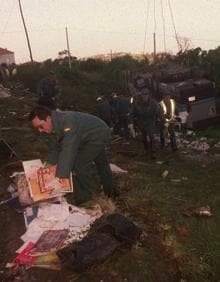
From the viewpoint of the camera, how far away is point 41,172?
5223mm

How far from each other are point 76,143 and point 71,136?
0.10 m

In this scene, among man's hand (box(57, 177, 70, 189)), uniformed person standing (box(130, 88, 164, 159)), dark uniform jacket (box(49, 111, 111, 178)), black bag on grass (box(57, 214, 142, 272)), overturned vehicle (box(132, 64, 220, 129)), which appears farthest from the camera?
overturned vehicle (box(132, 64, 220, 129))

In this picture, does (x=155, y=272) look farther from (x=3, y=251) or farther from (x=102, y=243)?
(x=3, y=251)

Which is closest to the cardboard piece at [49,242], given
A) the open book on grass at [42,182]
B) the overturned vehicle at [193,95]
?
the open book on grass at [42,182]

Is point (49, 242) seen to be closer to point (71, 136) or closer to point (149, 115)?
point (71, 136)

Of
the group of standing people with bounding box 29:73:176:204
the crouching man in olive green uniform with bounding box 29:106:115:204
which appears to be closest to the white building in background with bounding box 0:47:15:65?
the group of standing people with bounding box 29:73:176:204

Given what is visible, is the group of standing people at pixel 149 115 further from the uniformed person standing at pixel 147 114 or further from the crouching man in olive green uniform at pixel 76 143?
the crouching man in olive green uniform at pixel 76 143

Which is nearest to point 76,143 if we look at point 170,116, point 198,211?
point 198,211

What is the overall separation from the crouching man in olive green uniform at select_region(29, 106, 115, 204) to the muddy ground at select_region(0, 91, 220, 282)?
0.52m

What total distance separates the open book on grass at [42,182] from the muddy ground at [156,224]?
40 cm

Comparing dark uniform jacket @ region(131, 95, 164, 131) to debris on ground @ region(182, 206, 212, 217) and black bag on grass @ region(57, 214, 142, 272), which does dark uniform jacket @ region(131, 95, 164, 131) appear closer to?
debris on ground @ region(182, 206, 212, 217)

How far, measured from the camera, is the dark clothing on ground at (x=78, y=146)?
16.1 feet

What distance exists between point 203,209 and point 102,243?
5.95ft

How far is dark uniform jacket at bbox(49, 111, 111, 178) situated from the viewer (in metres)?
4.89
